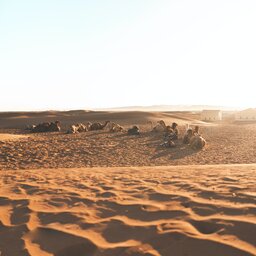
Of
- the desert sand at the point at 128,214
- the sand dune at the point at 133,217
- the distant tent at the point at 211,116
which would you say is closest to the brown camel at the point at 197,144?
the desert sand at the point at 128,214

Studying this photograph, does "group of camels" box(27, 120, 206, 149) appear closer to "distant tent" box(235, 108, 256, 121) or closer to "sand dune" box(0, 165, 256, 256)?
"sand dune" box(0, 165, 256, 256)

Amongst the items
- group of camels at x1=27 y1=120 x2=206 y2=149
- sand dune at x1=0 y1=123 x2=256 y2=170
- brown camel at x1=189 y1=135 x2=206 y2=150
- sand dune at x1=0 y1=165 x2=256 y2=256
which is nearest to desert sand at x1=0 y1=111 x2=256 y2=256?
sand dune at x1=0 y1=165 x2=256 y2=256

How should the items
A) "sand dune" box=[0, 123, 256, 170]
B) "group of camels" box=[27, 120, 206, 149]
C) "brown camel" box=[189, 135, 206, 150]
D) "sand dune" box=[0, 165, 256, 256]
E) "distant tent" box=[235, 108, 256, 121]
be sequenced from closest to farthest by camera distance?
1. "sand dune" box=[0, 165, 256, 256]
2. "sand dune" box=[0, 123, 256, 170]
3. "brown camel" box=[189, 135, 206, 150]
4. "group of camels" box=[27, 120, 206, 149]
5. "distant tent" box=[235, 108, 256, 121]

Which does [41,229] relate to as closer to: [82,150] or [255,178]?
[255,178]

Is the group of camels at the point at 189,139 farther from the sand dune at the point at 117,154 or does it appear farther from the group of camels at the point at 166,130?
the sand dune at the point at 117,154

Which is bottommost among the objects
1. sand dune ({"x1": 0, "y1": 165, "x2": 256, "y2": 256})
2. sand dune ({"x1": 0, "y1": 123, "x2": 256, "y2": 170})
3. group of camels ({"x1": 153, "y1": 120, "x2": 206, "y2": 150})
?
sand dune ({"x1": 0, "y1": 123, "x2": 256, "y2": 170})

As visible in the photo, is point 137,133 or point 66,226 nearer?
point 66,226

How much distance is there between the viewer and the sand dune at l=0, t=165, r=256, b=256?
3590 mm

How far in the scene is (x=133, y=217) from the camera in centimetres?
451

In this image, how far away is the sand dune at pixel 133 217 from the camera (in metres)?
3.59

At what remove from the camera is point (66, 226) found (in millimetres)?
4340

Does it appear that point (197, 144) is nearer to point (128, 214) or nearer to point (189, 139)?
point (189, 139)

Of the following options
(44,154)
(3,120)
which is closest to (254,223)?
(44,154)

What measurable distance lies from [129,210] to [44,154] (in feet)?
35.2
